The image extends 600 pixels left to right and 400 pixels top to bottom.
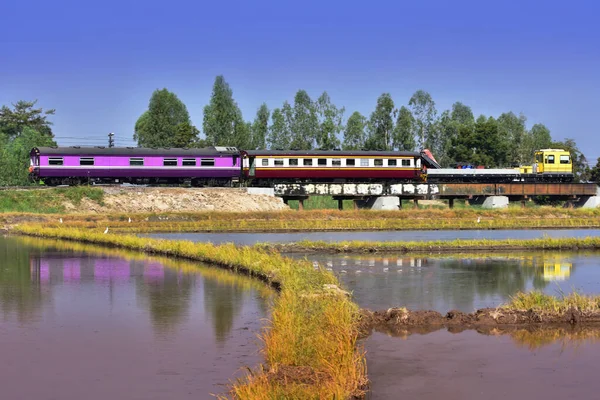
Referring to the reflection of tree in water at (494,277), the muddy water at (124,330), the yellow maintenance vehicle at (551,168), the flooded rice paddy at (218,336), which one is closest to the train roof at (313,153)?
the yellow maintenance vehicle at (551,168)

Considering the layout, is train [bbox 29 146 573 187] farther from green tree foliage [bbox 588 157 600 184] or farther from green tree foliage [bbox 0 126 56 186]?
green tree foliage [bbox 588 157 600 184]

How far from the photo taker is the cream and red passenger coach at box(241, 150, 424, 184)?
2719 inches

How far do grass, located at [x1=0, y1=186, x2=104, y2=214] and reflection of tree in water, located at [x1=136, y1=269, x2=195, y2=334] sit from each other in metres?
37.4

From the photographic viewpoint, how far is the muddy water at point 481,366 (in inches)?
547

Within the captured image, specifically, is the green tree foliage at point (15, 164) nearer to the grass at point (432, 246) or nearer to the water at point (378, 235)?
the water at point (378, 235)

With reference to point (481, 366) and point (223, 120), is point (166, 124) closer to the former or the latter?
point (223, 120)

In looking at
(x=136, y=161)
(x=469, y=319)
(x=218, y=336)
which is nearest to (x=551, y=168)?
(x=136, y=161)

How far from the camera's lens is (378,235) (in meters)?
49.7

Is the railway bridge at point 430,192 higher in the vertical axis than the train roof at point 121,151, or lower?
lower

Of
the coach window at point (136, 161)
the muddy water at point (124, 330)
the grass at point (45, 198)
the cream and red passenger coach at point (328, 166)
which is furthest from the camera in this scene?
the cream and red passenger coach at point (328, 166)

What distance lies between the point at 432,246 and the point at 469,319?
19846mm

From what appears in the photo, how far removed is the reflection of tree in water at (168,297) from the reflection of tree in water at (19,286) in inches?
126

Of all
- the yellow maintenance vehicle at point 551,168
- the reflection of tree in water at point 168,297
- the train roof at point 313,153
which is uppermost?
the train roof at point 313,153

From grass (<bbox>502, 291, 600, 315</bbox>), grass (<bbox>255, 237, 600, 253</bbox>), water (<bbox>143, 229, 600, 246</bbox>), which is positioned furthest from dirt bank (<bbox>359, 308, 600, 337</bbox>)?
water (<bbox>143, 229, 600, 246</bbox>)
